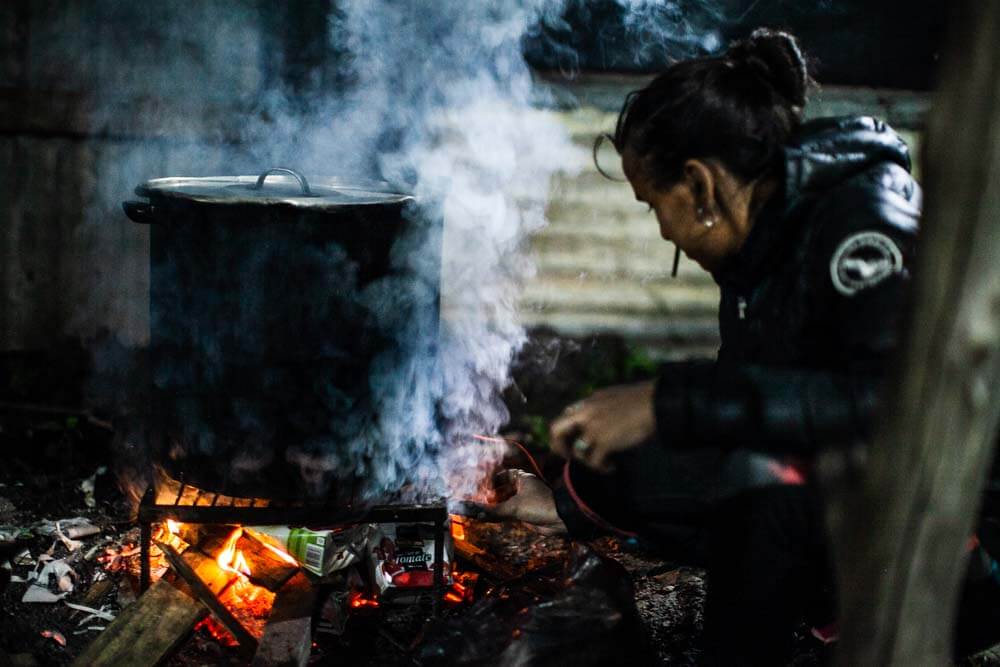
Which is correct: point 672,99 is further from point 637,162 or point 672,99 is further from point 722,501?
point 722,501

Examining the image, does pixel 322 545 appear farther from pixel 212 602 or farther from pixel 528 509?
pixel 528 509

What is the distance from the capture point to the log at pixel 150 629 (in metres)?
2.91

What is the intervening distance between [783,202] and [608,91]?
3026mm

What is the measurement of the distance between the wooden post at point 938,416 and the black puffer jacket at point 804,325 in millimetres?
422

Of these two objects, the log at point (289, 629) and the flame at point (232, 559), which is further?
the flame at point (232, 559)

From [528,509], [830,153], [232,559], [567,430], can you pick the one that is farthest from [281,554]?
[830,153]

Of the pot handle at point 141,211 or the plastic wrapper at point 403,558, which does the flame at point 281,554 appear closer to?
the plastic wrapper at point 403,558

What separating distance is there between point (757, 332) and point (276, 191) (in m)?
1.87

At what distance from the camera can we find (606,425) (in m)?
2.37

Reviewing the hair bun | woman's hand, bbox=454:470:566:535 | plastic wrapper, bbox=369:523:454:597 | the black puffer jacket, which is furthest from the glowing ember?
the hair bun

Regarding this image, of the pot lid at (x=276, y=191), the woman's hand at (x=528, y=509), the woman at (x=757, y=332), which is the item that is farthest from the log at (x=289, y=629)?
the pot lid at (x=276, y=191)

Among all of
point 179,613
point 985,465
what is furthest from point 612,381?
point 985,465

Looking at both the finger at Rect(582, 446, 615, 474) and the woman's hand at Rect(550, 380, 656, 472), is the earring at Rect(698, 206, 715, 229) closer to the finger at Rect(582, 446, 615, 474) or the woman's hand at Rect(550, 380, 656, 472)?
the woman's hand at Rect(550, 380, 656, 472)

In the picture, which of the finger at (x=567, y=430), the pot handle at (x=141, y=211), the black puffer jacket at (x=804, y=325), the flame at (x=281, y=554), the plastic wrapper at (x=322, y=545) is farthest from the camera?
the flame at (x=281, y=554)
